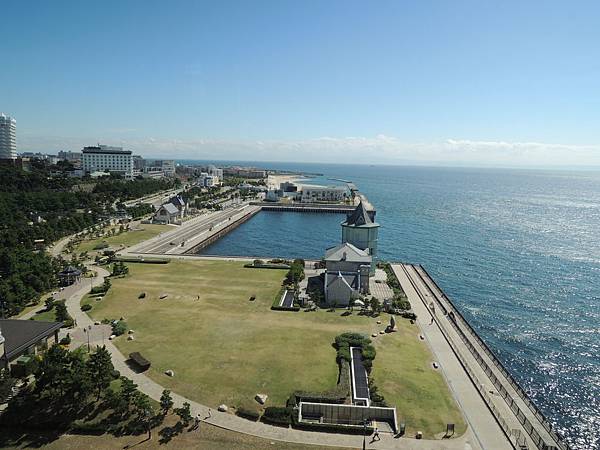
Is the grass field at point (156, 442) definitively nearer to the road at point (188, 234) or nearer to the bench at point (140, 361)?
the bench at point (140, 361)

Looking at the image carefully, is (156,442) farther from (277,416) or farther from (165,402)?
(277,416)

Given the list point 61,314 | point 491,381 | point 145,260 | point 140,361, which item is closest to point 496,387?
point 491,381

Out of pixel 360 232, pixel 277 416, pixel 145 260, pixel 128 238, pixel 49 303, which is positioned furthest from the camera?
pixel 128 238

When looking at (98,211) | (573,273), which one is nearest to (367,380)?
(573,273)

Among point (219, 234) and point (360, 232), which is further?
point (219, 234)

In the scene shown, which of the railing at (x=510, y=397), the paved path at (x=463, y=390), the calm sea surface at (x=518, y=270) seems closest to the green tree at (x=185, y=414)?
the paved path at (x=463, y=390)

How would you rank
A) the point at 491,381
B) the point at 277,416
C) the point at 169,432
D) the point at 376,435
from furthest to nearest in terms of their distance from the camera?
the point at 491,381 < the point at 277,416 < the point at 376,435 < the point at 169,432

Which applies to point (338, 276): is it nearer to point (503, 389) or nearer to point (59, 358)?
point (503, 389)
